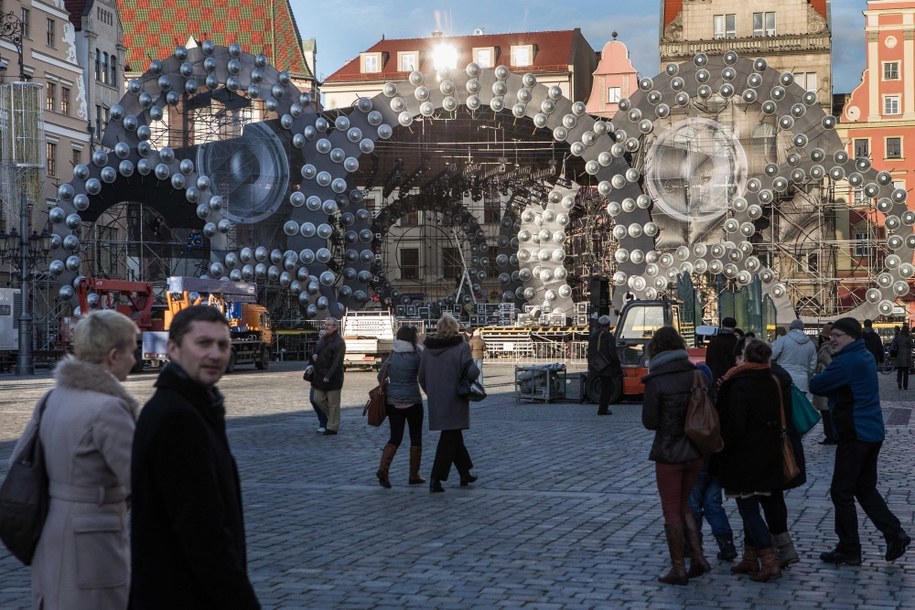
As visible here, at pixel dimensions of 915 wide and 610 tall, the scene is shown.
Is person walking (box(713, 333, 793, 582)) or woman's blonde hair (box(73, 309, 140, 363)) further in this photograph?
person walking (box(713, 333, 793, 582))

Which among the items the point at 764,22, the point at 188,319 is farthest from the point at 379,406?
the point at 764,22

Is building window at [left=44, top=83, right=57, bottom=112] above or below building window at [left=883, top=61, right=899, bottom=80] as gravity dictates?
below

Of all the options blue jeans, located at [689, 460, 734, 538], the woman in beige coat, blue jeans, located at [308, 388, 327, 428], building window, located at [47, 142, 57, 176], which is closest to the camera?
the woman in beige coat

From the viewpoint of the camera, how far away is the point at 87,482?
5086 mm

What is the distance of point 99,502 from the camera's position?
5.09m

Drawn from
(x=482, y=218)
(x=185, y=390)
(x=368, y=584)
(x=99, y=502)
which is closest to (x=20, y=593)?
(x=368, y=584)

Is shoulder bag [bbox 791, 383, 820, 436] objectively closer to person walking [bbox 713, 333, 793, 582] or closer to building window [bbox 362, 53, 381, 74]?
person walking [bbox 713, 333, 793, 582]

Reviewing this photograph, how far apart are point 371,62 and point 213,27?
1185 centimetres

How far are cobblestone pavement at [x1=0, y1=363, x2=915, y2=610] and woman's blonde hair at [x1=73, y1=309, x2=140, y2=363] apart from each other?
3.64 metres

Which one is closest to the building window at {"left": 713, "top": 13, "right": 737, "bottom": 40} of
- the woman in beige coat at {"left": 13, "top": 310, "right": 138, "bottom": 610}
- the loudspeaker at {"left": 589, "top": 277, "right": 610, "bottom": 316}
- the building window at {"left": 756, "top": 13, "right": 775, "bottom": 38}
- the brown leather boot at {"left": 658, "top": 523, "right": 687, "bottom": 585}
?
the building window at {"left": 756, "top": 13, "right": 775, "bottom": 38}

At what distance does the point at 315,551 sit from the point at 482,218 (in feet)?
260

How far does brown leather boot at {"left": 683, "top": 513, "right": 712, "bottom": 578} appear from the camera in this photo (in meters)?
9.31

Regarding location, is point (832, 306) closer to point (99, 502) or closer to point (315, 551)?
point (315, 551)

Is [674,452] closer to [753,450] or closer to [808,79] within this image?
[753,450]
